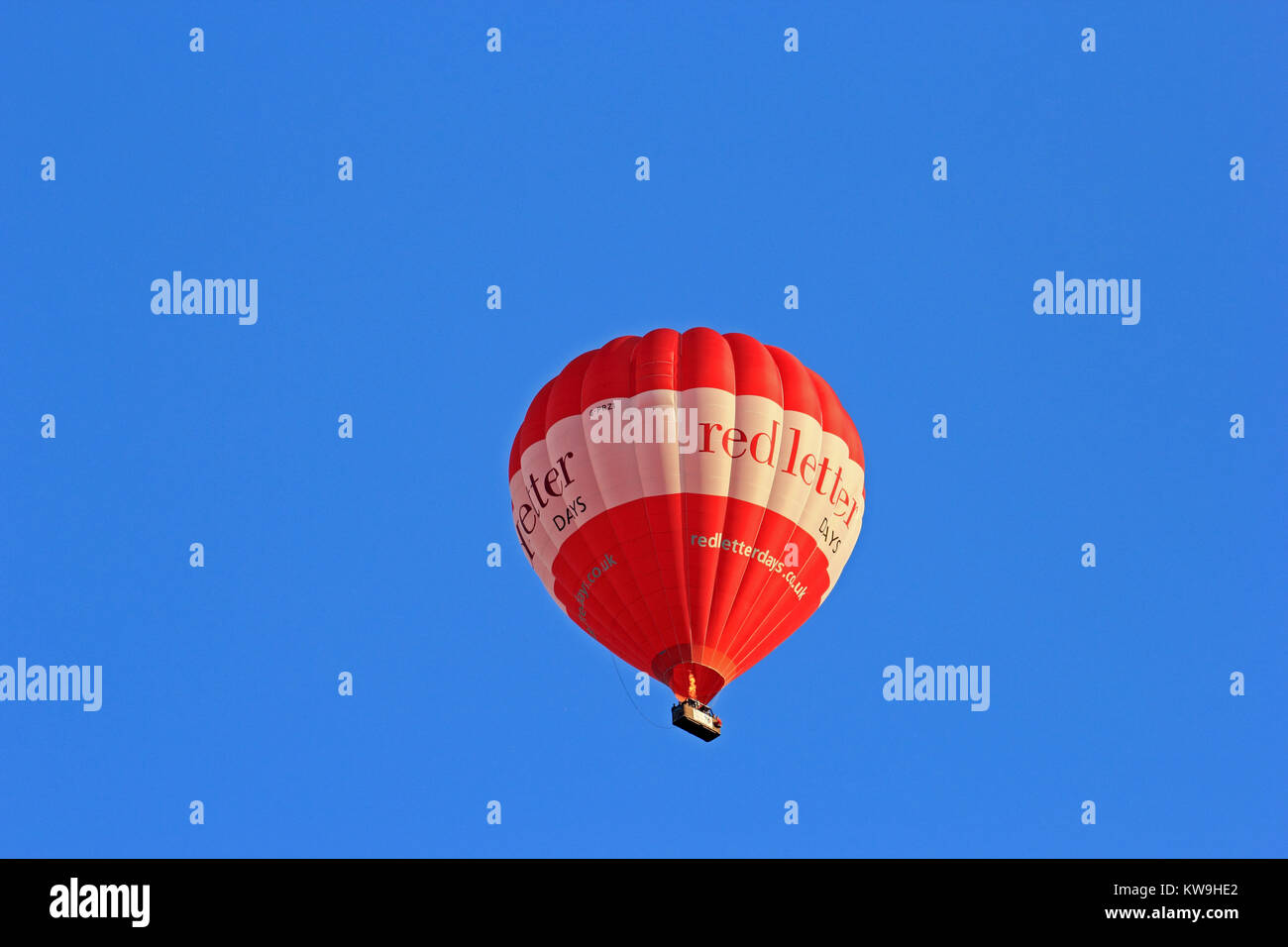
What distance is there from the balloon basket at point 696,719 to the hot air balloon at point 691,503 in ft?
0.11

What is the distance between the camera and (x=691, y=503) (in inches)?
1339

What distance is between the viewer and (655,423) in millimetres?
34531

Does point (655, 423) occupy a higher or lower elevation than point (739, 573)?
higher

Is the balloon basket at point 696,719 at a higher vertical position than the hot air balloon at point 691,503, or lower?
lower

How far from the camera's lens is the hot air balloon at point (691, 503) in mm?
33750

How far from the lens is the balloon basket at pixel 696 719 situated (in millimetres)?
32875

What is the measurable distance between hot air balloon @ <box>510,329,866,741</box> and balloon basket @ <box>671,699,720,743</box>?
0.03m

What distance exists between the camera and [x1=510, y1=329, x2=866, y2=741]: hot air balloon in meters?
33.8

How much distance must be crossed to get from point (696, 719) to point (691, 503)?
A: 139 inches

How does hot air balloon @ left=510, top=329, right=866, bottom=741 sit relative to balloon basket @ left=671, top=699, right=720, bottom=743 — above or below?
above

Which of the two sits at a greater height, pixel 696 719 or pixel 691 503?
pixel 691 503

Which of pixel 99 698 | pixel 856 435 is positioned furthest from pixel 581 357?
pixel 99 698
